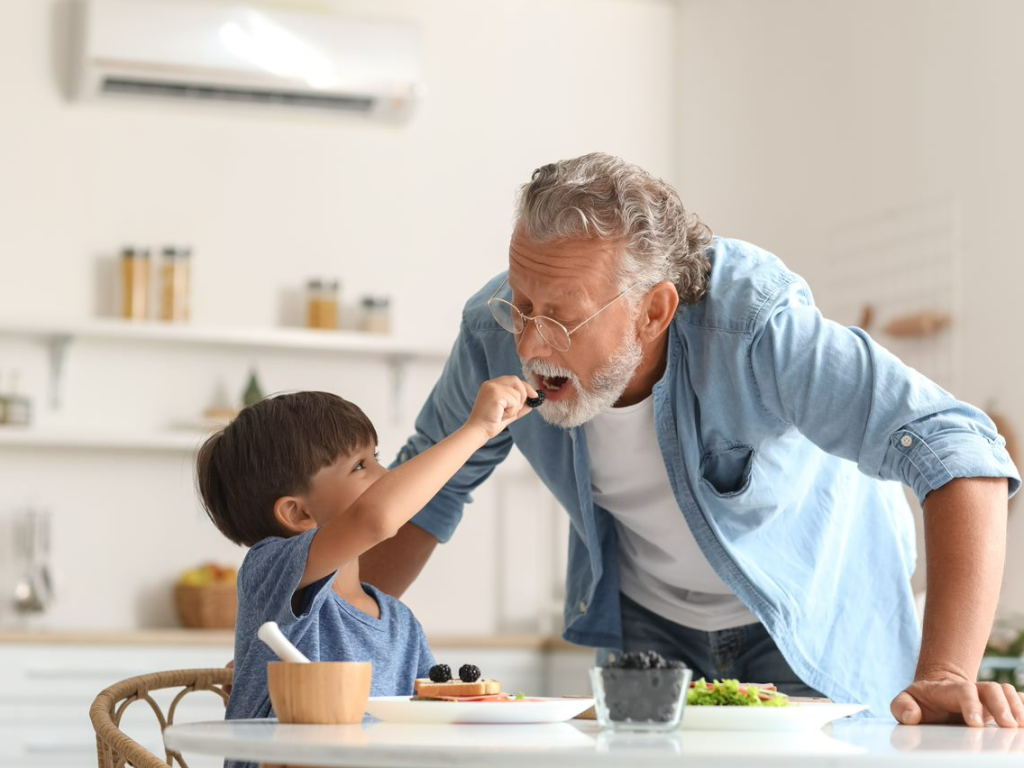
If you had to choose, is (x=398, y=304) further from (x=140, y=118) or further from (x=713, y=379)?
(x=713, y=379)

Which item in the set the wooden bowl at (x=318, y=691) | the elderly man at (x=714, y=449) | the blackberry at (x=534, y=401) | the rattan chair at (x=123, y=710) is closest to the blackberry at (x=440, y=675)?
the wooden bowl at (x=318, y=691)

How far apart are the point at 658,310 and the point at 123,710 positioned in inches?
30.5

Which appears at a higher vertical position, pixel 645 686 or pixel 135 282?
pixel 135 282

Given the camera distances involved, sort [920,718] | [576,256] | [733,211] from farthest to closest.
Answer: [733,211], [576,256], [920,718]

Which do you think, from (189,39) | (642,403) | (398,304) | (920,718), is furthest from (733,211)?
(920,718)

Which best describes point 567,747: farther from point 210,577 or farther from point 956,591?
point 210,577

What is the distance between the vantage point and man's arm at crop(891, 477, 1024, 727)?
119 centimetres

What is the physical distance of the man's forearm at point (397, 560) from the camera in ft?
6.13

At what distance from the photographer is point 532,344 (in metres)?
1.62

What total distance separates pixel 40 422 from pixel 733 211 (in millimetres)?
2264

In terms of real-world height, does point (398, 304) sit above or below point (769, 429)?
above

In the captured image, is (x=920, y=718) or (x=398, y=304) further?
(x=398, y=304)

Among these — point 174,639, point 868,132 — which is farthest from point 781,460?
point 174,639

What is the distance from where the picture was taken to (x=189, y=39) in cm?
407
